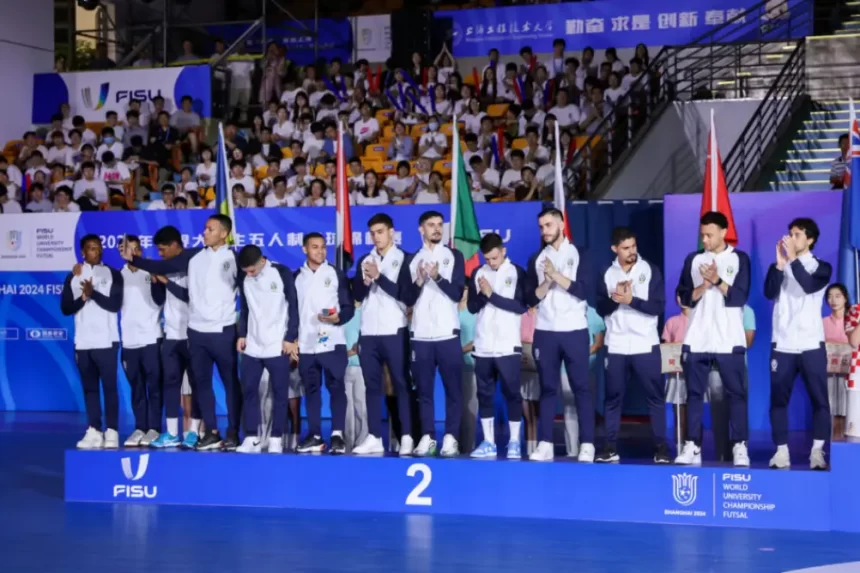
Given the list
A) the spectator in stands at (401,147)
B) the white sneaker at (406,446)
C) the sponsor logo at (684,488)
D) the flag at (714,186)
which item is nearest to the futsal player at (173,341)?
the white sneaker at (406,446)

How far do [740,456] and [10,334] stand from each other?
10.4 m

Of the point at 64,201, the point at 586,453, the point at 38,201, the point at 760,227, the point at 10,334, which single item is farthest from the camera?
the point at 38,201

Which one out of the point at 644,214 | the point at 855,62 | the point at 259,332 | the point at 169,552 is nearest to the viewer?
the point at 169,552

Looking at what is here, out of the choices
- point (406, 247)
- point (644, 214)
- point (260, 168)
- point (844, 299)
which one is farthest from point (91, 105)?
point (844, 299)

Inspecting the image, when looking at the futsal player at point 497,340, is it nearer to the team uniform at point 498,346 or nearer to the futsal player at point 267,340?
the team uniform at point 498,346

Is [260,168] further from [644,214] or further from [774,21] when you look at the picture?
[774,21]

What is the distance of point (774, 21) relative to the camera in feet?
55.3

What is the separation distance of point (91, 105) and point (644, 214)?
10235 millimetres

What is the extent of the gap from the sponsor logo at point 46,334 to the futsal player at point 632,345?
28.9ft

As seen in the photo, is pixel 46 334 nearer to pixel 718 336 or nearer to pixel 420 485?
pixel 420 485

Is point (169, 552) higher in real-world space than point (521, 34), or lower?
Answer: lower

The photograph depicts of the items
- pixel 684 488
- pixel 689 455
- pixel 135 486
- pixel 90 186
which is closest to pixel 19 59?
pixel 90 186

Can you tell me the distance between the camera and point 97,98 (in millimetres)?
19203

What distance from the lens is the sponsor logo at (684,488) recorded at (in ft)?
27.2
